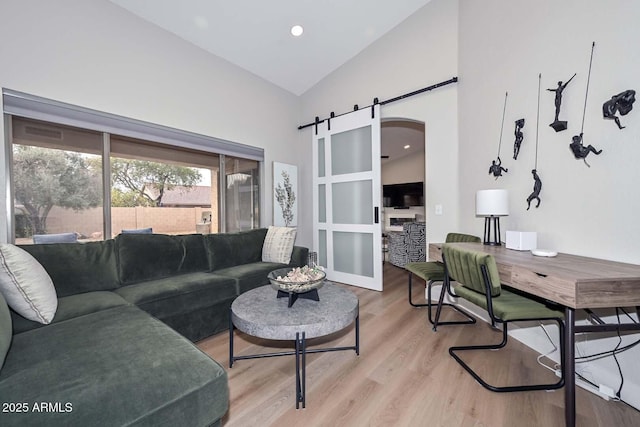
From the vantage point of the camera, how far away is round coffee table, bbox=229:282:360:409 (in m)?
1.56

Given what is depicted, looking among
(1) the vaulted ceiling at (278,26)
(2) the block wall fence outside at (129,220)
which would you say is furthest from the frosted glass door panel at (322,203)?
(1) the vaulted ceiling at (278,26)

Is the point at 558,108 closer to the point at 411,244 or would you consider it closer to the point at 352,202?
the point at 352,202

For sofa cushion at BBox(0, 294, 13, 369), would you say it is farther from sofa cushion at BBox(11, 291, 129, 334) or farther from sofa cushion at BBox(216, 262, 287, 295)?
sofa cushion at BBox(216, 262, 287, 295)

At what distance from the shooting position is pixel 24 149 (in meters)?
2.34

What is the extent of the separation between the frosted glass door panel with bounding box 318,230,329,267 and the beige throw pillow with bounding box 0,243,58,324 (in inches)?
130

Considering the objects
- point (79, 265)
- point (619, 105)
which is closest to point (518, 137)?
point (619, 105)

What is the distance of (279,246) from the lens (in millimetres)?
3391

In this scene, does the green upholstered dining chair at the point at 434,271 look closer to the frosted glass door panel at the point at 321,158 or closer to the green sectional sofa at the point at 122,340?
the green sectional sofa at the point at 122,340

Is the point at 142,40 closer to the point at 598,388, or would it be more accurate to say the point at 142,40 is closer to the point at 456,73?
the point at 456,73

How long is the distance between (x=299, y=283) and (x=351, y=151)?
2.69m

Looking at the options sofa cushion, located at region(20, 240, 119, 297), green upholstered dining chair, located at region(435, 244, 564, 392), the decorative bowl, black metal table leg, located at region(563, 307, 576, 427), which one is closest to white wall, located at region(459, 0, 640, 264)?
green upholstered dining chair, located at region(435, 244, 564, 392)

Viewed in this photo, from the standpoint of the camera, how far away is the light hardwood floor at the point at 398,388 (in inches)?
58.2

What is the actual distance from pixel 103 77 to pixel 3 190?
Answer: 130 cm

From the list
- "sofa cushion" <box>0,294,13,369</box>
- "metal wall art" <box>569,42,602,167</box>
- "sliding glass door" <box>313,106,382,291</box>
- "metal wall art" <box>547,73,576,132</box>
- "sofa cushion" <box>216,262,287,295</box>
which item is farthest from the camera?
"sliding glass door" <box>313,106,382,291</box>
